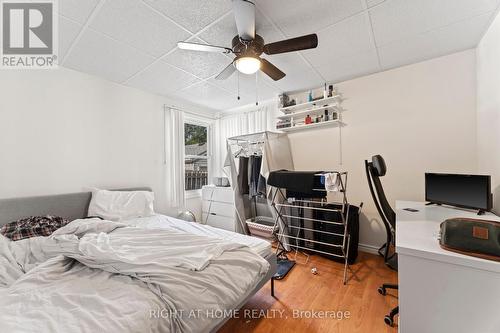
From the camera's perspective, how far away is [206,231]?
2.14 m

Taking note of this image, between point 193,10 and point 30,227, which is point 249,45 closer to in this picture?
point 193,10

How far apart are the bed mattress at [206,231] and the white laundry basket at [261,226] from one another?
112cm

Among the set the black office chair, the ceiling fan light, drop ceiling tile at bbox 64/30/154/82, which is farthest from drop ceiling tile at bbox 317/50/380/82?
drop ceiling tile at bbox 64/30/154/82

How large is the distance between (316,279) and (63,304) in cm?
210

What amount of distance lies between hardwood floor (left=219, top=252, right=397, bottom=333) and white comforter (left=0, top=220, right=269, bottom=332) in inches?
20.8

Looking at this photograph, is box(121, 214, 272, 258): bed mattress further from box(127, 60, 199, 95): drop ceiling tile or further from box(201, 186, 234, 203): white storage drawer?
box(127, 60, 199, 95): drop ceiling tile

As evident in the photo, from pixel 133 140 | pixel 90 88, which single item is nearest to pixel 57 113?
pixel 90 88

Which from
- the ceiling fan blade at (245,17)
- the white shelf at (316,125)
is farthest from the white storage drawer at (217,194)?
the ceiling fan blade at (245,17)

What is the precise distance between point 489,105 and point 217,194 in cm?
349

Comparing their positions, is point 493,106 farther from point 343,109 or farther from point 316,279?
point 316,279

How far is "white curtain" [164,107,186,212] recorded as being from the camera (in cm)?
350

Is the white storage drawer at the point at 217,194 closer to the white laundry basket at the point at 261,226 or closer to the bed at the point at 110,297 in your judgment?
the white laundry basket at the point at 261,226

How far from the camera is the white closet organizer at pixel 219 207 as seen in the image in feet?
11.4

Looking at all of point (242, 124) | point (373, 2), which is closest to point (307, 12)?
point (373, 2)
